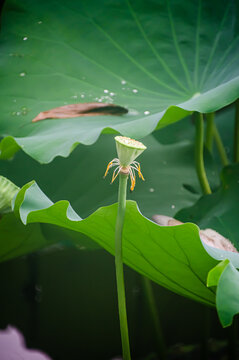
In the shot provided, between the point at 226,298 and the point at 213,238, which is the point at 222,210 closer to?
the point at 213,238

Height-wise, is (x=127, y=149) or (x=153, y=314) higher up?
(x=127, y=149)

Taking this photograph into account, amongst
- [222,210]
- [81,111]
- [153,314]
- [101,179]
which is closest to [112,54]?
[81,111]

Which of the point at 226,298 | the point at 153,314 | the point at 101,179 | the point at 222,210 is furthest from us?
the point at 153,314

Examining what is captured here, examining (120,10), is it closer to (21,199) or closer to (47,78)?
(47,78)

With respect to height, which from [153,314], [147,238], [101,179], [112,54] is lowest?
[153,314]

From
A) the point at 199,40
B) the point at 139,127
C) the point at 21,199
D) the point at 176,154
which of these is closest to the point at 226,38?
the point at 199,40

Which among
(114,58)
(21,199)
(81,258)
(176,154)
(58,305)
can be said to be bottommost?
(58,305)
